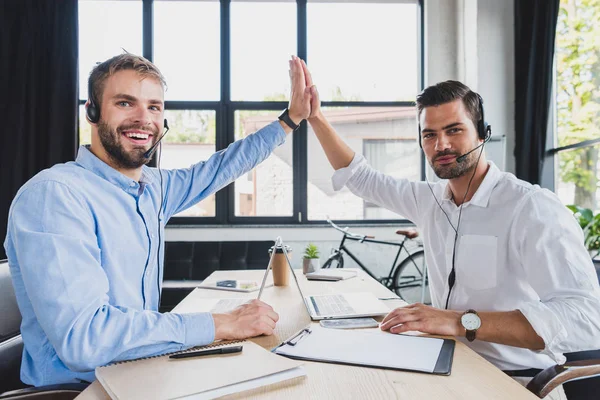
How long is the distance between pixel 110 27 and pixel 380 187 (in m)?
4.03

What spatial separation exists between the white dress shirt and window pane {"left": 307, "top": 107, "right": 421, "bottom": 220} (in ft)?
9.51

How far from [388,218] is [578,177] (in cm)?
177

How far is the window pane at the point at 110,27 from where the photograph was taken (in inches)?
176

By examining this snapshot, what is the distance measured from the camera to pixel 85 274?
85cm

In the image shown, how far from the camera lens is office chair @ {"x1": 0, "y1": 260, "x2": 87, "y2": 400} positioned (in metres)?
0.83

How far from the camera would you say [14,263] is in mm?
979

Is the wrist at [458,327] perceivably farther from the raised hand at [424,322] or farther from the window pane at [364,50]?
the window pane at [364,50]

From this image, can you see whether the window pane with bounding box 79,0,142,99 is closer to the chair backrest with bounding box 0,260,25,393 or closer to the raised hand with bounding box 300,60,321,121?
the raised hand with bounding box 300,60,321,121

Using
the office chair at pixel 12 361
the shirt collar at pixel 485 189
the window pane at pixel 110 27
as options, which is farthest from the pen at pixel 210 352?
the window pane at pixel 110 27

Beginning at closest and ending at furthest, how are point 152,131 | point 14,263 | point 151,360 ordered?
1. point 151,360
2. point 14,263
3. point 152,131

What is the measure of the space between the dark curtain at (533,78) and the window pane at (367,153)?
107 cm

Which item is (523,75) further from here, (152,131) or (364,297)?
(152,131)

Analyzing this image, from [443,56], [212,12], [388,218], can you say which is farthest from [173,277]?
[443,56]

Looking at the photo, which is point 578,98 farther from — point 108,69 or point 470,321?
point 108,69
